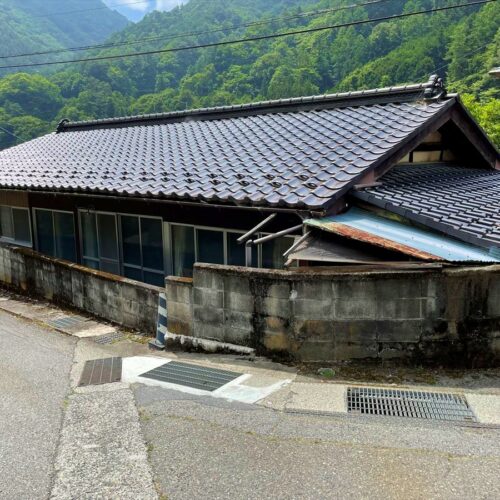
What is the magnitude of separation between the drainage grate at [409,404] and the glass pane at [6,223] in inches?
542

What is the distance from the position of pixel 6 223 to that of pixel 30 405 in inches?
474

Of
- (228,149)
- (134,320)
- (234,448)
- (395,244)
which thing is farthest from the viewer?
(228,149)

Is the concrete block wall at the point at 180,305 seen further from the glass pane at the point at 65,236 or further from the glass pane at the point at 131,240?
the glass pane at the point at 65,236

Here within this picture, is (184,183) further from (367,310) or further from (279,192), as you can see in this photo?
(367,310)

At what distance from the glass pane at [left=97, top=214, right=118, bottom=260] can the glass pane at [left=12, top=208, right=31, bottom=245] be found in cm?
358

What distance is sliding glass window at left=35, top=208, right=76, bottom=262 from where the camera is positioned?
14.2 m

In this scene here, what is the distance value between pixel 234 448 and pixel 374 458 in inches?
51.0

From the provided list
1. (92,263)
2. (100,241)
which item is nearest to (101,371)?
(100,241)

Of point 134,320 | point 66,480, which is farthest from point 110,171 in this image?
point 66,480

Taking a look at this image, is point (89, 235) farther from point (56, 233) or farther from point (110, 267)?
point (56, 233)

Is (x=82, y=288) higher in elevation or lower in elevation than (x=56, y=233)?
lower

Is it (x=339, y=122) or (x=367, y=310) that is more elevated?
(x=339, y=122)

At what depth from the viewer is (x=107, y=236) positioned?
13.2 meters

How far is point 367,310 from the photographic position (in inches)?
259
